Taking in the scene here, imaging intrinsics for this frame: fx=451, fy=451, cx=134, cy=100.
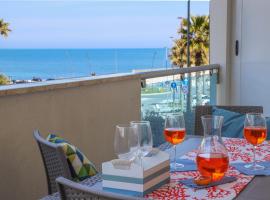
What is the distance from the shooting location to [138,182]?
4.55 ft

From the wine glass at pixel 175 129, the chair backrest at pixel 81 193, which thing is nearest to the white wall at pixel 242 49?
the wine glass at pixel 175 129

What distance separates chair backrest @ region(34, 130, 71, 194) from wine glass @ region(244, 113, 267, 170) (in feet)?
2.31

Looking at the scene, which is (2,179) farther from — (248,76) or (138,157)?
(248,76)

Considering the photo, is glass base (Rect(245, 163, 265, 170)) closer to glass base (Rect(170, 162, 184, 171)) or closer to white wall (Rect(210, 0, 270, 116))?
glass base (Rect(170, 162, 184, 171))

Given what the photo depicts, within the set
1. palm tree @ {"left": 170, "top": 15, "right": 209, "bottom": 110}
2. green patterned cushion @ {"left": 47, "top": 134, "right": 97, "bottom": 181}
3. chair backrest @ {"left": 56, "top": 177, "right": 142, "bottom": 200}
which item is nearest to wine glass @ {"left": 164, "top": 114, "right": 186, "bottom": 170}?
green patterned cushion @ {"left": 47, "top": 134, "right": 97, "bottom": 181}

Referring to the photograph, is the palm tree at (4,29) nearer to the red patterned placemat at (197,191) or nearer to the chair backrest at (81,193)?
the red patterned placemat at (197,191)

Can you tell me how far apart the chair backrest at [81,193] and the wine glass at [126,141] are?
0.37 metres

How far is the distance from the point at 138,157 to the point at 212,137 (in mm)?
262

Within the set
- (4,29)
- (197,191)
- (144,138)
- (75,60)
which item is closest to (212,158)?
(197,191)

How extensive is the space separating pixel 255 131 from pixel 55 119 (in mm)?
1588

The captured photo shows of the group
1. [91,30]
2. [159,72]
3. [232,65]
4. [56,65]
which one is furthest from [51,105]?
[56,65]

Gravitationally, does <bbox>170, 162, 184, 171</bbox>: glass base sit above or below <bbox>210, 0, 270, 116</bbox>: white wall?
below

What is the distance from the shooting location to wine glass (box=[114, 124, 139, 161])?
149cm

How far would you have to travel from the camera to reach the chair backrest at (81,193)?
1.05 m
